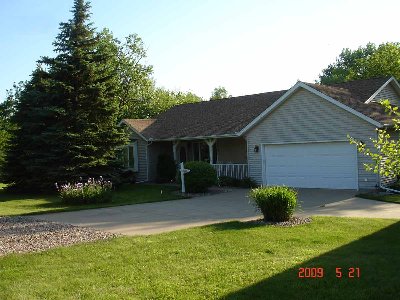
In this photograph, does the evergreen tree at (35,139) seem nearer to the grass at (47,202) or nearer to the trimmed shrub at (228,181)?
the grass at (47,202)

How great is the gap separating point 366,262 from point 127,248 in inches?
178

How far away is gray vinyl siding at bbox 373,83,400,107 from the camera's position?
21.4 meters

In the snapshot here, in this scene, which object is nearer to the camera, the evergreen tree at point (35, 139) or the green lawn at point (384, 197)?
the green lawn at point (384, 197)

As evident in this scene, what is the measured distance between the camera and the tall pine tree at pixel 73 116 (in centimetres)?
2214

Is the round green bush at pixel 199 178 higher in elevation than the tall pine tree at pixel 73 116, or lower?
lower

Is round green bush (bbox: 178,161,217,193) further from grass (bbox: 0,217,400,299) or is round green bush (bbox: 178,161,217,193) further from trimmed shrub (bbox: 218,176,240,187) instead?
grass (bbox: 0,217,400,299)

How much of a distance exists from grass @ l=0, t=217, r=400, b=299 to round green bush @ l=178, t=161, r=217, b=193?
9.36 metres

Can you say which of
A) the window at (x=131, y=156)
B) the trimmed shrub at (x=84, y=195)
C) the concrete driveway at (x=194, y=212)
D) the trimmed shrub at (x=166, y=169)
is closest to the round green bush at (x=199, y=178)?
the concrete driveway at (x=194, y=212)

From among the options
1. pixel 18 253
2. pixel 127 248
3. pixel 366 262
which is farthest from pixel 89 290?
pixel 366 262

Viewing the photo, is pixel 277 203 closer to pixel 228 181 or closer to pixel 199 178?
pixel 199 178

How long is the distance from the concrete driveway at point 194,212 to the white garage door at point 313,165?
1.08m

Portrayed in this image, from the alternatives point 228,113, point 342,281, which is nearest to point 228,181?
point 228,113

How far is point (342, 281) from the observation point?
248 inches

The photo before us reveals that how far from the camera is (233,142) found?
25.2 m
